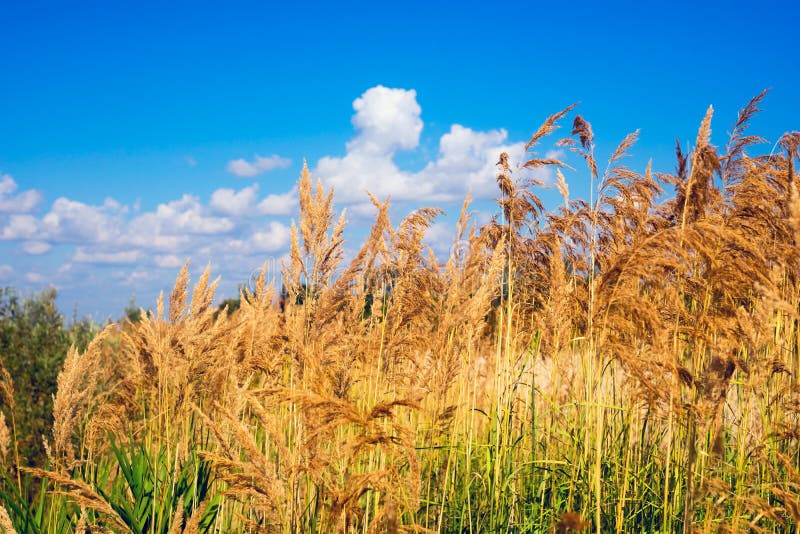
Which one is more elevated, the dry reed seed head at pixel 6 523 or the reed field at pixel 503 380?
the reed field at pixel 503 380

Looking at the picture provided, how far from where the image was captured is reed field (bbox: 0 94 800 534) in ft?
9.50

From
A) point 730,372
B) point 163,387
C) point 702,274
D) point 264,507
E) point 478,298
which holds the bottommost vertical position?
point 264,507

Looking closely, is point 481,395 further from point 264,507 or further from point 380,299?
point 264,507

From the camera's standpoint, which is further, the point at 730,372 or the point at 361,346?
the point at 361,346

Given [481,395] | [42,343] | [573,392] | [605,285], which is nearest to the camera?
[605,285]

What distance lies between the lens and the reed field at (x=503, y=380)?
290 cm

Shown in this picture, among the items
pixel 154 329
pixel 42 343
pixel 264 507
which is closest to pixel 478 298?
pixel 264 507

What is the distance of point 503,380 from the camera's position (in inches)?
172

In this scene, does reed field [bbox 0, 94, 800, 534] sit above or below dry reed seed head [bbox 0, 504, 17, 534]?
above

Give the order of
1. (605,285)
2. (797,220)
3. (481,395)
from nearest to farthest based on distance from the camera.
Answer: (797,220)
(605,285)
(481,395)

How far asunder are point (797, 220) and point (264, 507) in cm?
241

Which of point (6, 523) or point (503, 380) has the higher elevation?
point (503, 380)

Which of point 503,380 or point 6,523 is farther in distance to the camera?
point 503,380

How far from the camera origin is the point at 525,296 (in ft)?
15.0
